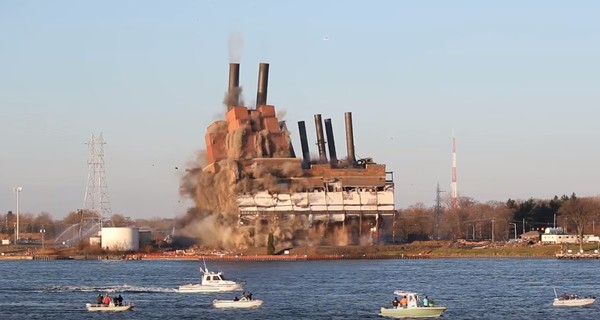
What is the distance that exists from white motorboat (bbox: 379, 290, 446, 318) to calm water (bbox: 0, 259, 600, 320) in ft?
4.01

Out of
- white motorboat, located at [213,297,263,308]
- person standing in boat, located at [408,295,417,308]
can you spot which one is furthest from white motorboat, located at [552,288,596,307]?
white motorboat, located at [213,297,263,308]

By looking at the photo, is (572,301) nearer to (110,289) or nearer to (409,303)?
(409,303)

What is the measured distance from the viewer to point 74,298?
366 ft

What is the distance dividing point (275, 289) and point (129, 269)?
174 ft

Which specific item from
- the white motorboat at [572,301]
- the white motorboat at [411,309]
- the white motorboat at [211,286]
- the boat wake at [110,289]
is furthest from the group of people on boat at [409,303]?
the boat wake at [110,289]

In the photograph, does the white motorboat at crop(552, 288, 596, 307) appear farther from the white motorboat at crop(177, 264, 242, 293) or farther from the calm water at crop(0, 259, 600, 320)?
the white motorboat at crop(177, 264, 242, 293)

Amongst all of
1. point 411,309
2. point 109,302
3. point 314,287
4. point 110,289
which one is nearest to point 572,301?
point 411,309

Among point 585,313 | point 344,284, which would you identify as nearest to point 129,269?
point 344,284

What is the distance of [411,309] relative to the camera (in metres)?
88.0

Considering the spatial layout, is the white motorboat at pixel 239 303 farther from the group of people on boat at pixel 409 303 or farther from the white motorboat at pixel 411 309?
the group of people on boat at pixel 409 303

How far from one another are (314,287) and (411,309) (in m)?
36.5

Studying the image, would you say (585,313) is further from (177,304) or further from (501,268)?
(501,268)

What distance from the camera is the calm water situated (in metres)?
94.9

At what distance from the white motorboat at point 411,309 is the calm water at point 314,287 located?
48.1 inches
